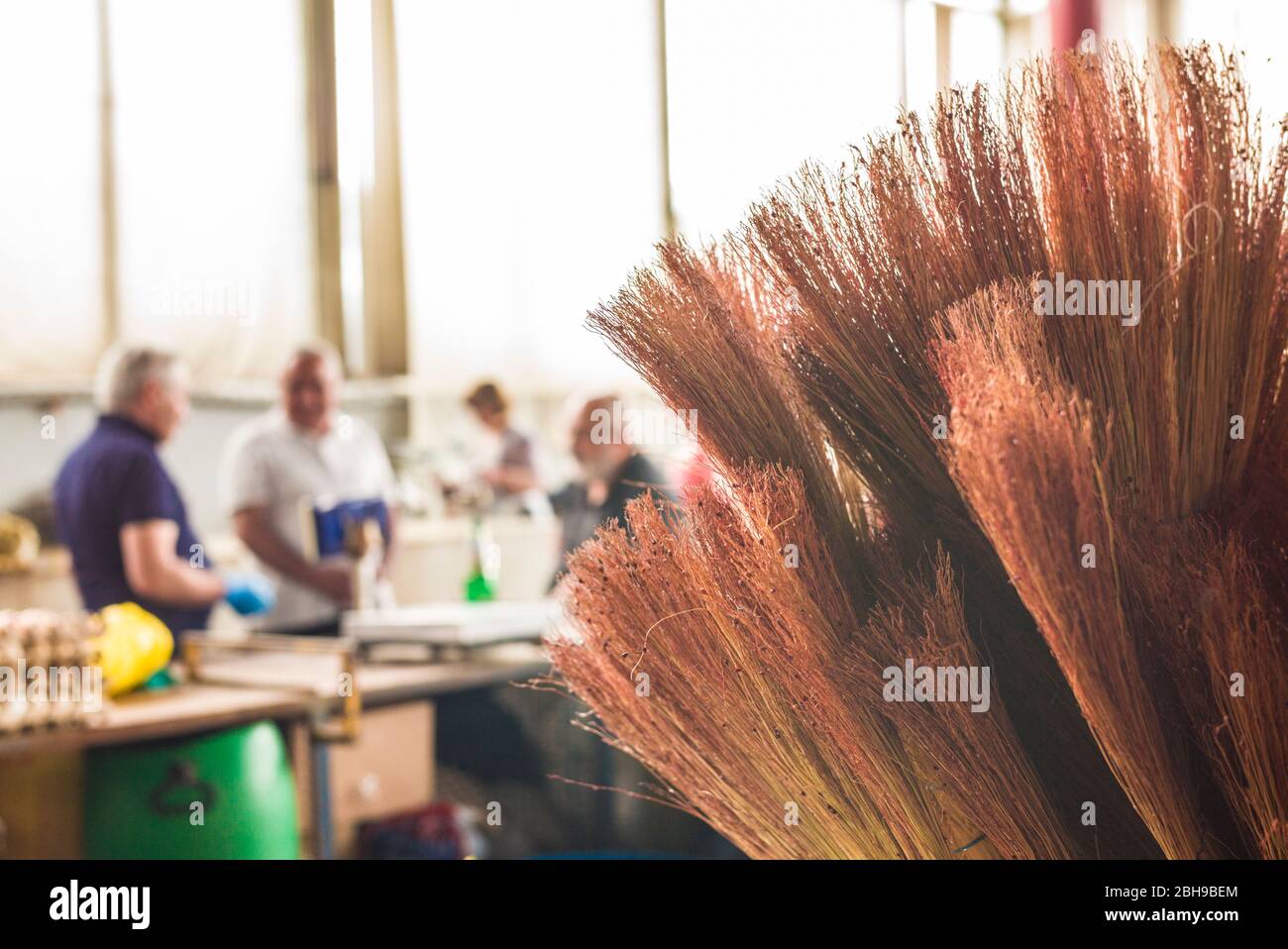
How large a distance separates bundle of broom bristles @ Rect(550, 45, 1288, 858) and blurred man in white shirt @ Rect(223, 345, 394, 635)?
2773mm

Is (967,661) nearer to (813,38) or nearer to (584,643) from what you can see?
(584,643)

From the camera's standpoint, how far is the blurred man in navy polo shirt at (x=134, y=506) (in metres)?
2.66

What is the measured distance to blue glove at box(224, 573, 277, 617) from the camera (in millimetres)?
2867

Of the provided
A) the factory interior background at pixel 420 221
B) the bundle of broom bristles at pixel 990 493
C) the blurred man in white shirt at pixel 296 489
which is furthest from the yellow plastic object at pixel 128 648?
the bundle of broom bristles at pixel 990 493

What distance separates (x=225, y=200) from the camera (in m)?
5.43

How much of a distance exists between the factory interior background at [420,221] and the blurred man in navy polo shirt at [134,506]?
0.63 ft

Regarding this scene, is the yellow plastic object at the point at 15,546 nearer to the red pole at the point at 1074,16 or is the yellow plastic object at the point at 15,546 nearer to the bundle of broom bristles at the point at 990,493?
the red pole at the point at 1074,16

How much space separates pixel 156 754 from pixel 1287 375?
2.06 m

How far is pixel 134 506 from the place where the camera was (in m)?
2.67

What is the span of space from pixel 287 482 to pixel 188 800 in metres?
1.29

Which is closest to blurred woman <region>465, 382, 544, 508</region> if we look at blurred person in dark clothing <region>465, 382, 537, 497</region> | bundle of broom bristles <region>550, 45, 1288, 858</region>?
blurred person in dark clothing <region>465, 382, 537, 497</region>
